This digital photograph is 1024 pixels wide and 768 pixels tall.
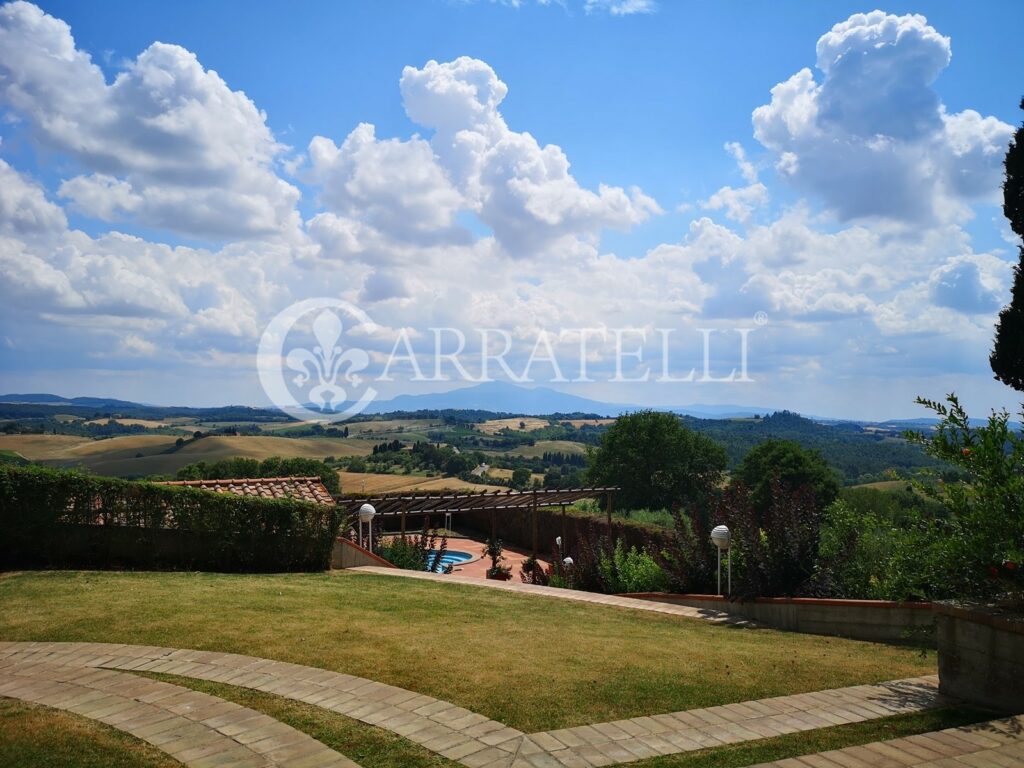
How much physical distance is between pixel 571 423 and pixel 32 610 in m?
170

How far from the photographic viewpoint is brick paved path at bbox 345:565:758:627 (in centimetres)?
1021

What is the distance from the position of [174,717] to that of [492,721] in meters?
2.24

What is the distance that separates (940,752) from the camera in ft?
13.6

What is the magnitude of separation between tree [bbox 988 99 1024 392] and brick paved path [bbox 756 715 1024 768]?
19515mm

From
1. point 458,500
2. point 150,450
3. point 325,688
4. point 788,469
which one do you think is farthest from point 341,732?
point 150,450

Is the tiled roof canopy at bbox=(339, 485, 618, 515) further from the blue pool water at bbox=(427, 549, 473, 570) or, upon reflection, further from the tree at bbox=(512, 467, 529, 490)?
the tree at bbox=(512, 467, 529, 490)

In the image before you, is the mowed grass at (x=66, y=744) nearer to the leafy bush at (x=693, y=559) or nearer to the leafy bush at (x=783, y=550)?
the leafy bush at (x=783, y=550)

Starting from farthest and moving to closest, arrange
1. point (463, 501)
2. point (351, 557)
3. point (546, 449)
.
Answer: point (546, 449) → point (463, 501) → point (351, 557)

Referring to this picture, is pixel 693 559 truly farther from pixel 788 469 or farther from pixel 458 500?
pixel 788 469

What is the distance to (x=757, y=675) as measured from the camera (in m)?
6.15

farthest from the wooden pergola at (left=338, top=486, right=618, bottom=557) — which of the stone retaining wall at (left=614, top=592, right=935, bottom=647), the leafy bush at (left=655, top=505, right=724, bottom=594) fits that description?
the stone retaining wall at (left=614, top=592, right=935, bottom=647)

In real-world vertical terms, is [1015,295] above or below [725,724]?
above

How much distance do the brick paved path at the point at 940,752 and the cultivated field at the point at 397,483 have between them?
2147 inches

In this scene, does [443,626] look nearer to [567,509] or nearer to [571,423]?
[567,509]
